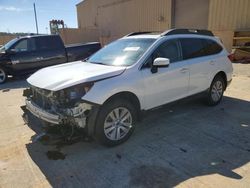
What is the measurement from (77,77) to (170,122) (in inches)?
85.7

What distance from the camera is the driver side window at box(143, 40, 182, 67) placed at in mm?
4207

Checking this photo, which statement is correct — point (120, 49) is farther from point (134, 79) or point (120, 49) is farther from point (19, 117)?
point (19, 117)

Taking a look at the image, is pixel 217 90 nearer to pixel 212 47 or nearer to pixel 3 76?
pixel 212 47

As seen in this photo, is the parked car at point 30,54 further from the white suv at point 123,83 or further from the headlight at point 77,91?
the headlight at point 77,91

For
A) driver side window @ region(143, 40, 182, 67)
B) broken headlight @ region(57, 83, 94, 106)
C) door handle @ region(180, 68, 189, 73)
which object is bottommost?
broken headlight @ region(57, 83, 94, 106)

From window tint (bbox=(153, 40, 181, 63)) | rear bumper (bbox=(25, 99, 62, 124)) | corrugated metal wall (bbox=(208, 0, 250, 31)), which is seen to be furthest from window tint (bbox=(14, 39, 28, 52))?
corrugated metal wall (bbox=(208, 0, 250, 31))

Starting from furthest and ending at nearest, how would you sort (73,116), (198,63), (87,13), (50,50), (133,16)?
(87,13), (133,16), (50,50), (198,63), (73,116)

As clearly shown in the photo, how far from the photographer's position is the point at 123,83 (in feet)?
12.2

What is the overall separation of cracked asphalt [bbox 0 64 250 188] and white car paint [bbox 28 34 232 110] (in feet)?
1.21

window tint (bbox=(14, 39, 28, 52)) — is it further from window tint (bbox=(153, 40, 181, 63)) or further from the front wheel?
the front wheel

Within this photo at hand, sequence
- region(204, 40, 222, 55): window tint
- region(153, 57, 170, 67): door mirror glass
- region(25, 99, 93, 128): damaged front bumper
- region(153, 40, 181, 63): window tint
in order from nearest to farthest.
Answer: region(25, 99, 93, 128): damaged front bumper → region(153, 57, 170, 67): door mirror glass → region(153, 40, 181, 63): window tint → region(204, 40, 222, 55): window tint

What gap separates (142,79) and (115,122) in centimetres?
82

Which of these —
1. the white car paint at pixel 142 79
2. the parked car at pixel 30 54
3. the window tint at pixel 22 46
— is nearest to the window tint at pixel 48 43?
the parked car at pixel 30 54

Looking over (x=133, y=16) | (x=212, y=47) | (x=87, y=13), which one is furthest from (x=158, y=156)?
(x=87, y=13)
